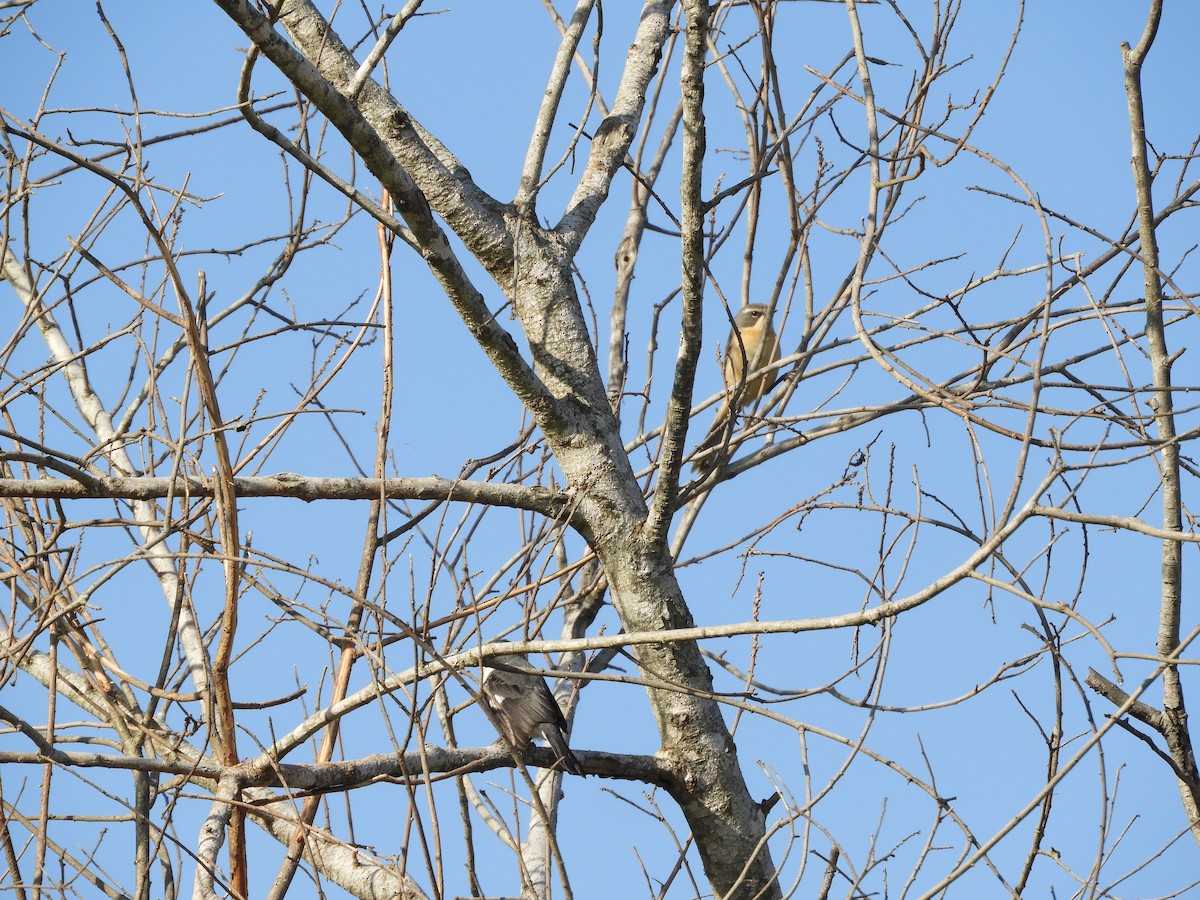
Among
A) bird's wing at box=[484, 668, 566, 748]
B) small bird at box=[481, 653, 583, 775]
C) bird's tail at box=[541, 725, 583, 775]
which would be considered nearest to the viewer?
bird's tail at box=[541, 725, 583, 775]

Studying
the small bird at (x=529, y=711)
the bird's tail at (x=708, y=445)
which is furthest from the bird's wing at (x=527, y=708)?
the bird's tail at (x=708, y=445)

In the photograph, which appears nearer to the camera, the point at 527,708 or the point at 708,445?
the point at 708,445

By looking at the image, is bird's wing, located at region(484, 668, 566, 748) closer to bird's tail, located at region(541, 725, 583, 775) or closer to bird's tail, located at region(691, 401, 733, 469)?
bird's tail, located at region(541, 725, 583, 775)

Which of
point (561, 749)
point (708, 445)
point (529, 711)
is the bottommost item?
point (561, 749)

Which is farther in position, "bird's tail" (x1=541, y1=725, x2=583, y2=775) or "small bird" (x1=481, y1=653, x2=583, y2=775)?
"small bird" (x1=481, y1=653, x2=583, y2=775)

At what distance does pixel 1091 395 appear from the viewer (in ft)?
9.61

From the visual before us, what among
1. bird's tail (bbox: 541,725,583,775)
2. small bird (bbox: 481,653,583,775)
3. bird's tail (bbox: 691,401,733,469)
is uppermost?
bird's tail (bbox: 691,401,733,469)

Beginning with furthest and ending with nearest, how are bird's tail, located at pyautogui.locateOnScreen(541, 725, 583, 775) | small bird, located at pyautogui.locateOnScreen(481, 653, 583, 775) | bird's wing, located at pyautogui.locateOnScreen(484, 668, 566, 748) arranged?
bird's wing, located at pyautogui.locateOnScreen(484, 668, 566, 748), small bird, located at pyautogui.locateOnScreen(481, 653, 583, 775), bird's tail, located at pyautogui.locateOnScreen(541, 725, 583, 775)

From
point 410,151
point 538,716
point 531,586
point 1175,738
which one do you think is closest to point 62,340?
point 410,151

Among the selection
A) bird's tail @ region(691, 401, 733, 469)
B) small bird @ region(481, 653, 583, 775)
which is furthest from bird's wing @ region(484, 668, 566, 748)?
bird's tail @ region(691, 401, 733, 469)

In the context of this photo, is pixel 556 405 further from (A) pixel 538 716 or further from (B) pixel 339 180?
(A) pixel 538 716

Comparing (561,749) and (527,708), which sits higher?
(527,708)

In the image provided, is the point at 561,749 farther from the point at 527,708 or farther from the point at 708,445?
the point at 708,445

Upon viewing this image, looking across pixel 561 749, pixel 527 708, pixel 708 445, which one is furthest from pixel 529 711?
pixel 708 445
